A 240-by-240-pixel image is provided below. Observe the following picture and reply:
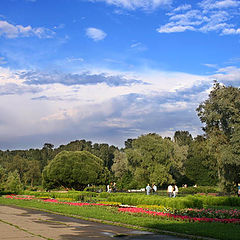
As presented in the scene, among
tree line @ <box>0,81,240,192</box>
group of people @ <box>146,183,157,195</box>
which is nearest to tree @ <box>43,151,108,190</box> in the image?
tree line @ <box>0,81,240,192</box>

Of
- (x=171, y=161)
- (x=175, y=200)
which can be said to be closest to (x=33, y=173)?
(x=171, y=161)

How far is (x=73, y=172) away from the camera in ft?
176

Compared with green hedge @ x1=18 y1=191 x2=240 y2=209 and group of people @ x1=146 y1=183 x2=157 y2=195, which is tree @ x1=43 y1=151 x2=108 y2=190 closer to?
group of people @ x1=146 y1=183 x2=157 y2=195

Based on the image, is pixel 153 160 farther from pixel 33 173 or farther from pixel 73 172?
pixel 33 173

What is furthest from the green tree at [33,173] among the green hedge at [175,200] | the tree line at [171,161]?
the green hedge at [175,200]

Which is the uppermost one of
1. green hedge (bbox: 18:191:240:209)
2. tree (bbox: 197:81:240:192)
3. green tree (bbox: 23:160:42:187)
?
tree (bbox: 197:81:240:192)

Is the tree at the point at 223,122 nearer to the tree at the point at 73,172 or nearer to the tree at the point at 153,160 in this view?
the tree at the point at 153,160

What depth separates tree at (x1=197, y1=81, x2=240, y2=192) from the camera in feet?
125

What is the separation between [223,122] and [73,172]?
978 inches

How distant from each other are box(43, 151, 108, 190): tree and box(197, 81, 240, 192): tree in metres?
21.4

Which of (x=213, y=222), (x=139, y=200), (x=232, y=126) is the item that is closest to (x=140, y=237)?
(x=213, y=222)

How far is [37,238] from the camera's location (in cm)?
991

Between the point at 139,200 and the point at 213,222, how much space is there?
10384 millimetres

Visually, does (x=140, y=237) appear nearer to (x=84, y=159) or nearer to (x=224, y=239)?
(x=224, y=239)
